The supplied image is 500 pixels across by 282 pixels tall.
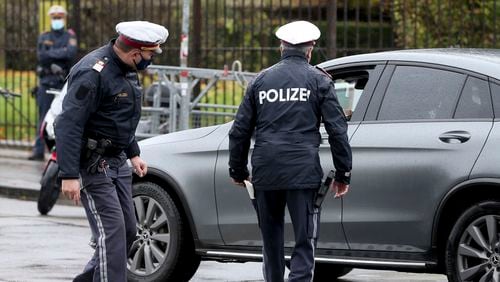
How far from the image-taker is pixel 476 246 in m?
7.48

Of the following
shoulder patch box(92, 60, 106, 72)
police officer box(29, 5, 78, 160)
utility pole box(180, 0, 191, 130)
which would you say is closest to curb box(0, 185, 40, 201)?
police officer box(29, 5, 78, 160)

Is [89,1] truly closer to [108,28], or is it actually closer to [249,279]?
[108,28]

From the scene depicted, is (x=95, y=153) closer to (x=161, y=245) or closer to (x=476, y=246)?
(x=161, y=245)

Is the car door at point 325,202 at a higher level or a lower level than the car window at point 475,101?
lower

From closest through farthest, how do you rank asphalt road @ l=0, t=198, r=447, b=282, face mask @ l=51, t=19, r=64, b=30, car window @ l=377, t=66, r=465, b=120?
car window @ l=377, t=66, r=465, b=120
asphalt road @ l=0, t=198, r=447, b=282
face mask @ l=51, t=19, r=64, b=30

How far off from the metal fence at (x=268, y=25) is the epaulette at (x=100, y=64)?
5799 mm

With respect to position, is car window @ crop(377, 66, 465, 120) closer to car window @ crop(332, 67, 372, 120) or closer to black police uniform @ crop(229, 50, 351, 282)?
car window @ crop(332, 67, 372, 120)

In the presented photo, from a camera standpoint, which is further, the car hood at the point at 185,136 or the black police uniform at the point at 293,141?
the car hood at the point at 185,136

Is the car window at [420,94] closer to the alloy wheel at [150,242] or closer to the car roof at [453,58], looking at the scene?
the car roof at [453,58]

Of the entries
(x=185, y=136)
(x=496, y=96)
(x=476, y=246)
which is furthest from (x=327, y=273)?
(x=496, y=96)

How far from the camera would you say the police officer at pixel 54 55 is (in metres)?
16.5

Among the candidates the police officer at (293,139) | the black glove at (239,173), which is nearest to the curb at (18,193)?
the black glove at (239,173)

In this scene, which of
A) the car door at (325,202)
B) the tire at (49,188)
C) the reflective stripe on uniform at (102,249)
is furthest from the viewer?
the tire at (49,188)

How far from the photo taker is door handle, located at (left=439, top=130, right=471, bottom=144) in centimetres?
752
